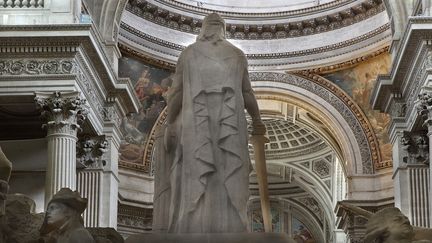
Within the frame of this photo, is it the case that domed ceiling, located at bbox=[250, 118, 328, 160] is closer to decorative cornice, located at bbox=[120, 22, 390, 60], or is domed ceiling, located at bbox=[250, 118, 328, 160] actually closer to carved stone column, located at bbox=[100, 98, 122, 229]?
decorative cornice, located at bbox=[120, 22, 390, 60]

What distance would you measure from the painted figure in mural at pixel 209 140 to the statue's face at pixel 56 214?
3.23 ft

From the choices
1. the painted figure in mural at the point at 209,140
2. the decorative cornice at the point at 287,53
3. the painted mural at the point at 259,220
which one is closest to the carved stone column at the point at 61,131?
the painted figure in mural at the point at 209,140

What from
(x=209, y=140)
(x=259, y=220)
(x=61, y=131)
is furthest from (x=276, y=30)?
(x=209, y=140)

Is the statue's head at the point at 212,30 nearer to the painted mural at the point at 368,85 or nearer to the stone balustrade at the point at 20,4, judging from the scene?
the stone balustrade at the point at 20,4

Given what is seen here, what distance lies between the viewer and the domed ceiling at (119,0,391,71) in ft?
110

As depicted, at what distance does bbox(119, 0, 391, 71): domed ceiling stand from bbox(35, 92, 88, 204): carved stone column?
13325mm

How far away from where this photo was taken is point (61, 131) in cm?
1933

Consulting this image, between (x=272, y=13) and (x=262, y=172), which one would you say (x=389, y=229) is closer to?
(x=262, y=172)

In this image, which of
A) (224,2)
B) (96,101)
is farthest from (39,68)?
(224,2)

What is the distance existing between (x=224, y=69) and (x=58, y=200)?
188 cm

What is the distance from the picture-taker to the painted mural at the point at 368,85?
3362 cm

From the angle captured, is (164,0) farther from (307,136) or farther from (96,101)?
(96,101)

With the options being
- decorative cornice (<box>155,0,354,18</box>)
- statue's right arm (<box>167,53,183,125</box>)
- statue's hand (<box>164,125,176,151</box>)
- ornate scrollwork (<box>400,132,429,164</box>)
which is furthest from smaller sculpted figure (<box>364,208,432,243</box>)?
decorative cornice (<box>155,0,354,18</box>)

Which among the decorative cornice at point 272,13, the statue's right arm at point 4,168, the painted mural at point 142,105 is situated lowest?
the statue's right arm at point 4,168
